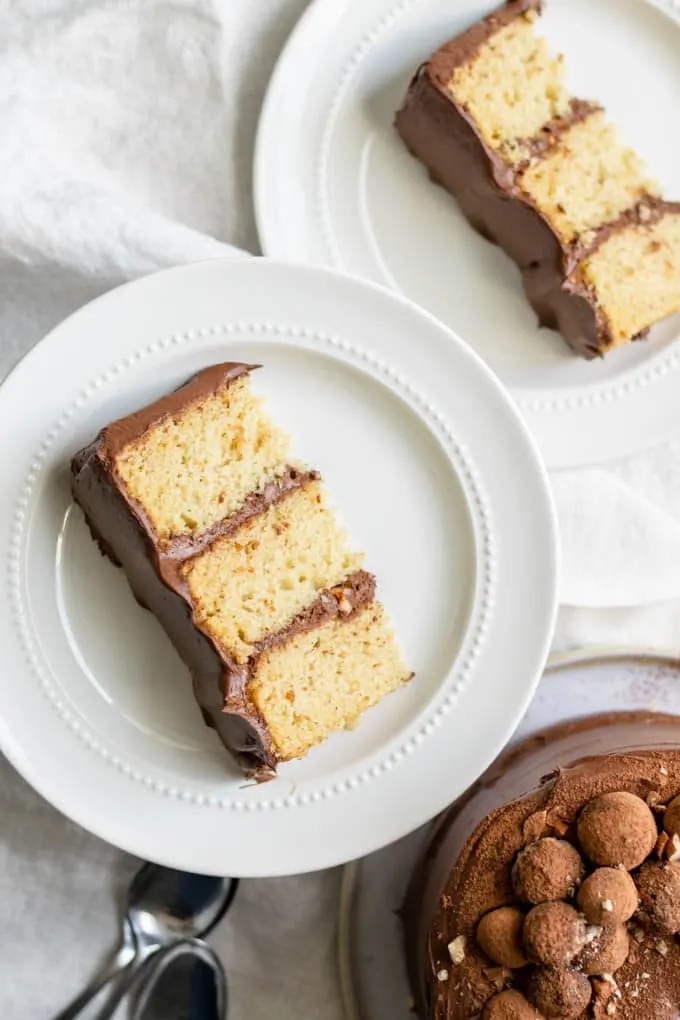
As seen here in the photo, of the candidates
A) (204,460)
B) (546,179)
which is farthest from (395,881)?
(546,179)

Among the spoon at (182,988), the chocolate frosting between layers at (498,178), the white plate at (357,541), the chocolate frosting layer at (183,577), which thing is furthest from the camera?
the spoon at (182,988)

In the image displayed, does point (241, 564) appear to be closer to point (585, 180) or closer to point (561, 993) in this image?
point (561, 993)

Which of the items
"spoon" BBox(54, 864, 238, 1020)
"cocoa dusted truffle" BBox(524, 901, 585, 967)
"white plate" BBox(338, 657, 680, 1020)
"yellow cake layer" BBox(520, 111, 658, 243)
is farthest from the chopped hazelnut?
"yellow cake layer" BBox(520, 111, 658, 243)

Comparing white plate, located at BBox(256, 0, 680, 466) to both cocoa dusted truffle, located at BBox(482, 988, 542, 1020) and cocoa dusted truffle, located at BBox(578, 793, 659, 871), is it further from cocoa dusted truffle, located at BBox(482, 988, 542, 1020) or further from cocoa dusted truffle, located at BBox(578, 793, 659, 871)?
cocoa dusted truffle, located at BBox(482, 988, 542, 1020)

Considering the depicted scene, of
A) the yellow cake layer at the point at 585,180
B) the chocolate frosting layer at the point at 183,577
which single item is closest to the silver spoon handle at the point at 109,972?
the chocolate frosting layer at the point at 183,577

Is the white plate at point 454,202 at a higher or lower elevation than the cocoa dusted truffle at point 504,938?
higher

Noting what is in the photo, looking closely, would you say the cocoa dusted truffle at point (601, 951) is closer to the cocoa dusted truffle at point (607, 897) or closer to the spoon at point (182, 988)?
the cocoa dusted truffle at point (607, 897)

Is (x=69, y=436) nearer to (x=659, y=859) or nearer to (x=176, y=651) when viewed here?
(x=176, y=651)
